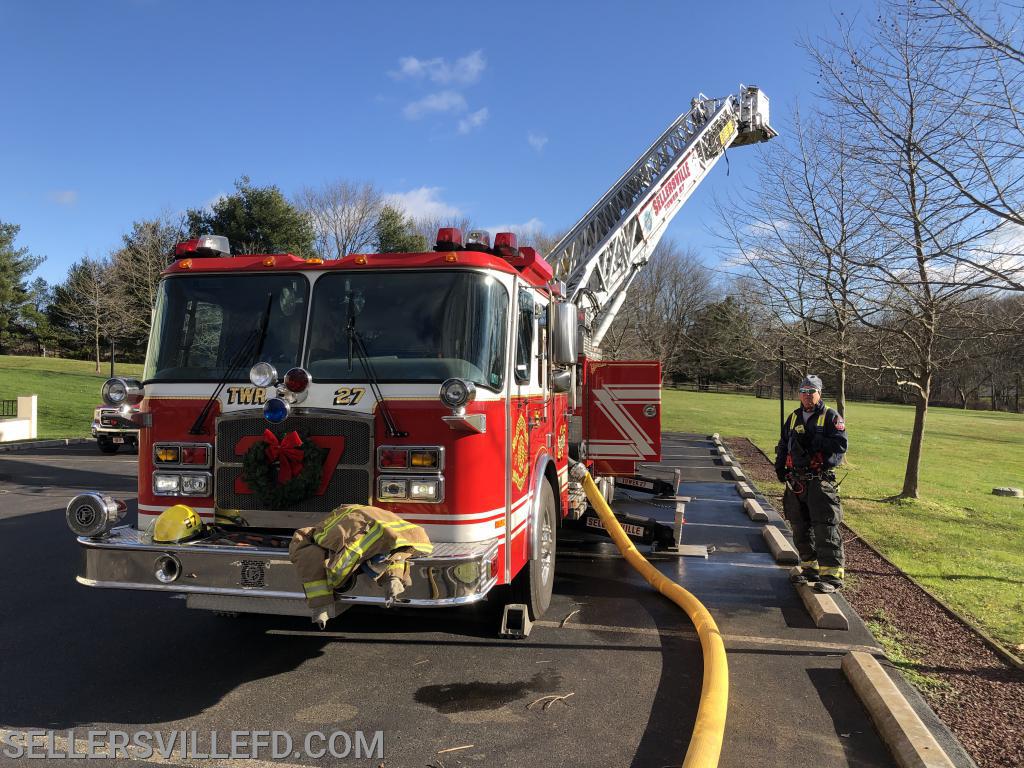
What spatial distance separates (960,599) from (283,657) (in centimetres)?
566

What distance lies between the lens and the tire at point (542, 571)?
4883 millimetres

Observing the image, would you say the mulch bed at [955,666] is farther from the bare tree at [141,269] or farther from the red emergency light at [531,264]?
the bare tree at [141,269]

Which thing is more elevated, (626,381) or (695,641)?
(626,381)

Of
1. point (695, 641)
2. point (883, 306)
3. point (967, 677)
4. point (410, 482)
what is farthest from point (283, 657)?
point (883, 306)

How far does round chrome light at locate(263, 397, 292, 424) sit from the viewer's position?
408 centimetres

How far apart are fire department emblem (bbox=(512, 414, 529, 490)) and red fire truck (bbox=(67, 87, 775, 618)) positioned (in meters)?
0.03

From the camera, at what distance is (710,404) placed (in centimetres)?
4153

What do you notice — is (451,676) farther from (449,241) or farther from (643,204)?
(643,204)

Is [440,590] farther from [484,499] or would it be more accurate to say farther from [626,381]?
[626,381]

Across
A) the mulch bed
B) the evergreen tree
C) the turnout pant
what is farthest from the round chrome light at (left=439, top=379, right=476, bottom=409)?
the evergreen tree

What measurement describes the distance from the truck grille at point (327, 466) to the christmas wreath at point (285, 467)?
0.21 feet

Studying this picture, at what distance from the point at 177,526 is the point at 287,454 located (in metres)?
0.72

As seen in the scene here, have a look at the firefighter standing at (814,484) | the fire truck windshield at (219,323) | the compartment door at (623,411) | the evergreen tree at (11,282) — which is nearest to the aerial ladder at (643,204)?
the compartment door at (623,411)

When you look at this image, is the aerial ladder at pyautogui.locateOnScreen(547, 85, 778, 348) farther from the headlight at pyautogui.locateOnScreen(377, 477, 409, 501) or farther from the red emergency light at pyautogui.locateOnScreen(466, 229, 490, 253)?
the headlight at pyautogui.locateOnScreen(377, 477, 409, 501)
